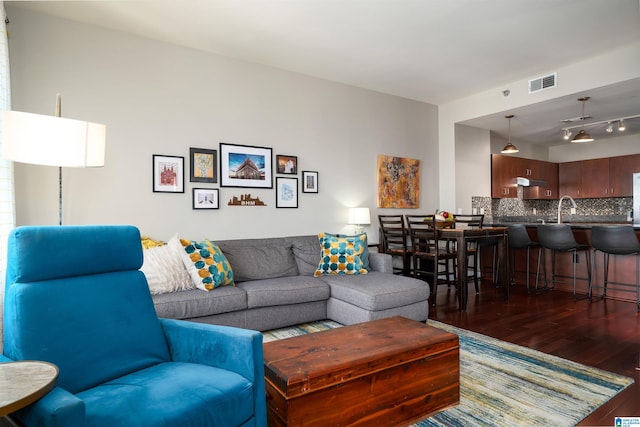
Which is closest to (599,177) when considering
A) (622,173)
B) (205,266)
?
(622,173)

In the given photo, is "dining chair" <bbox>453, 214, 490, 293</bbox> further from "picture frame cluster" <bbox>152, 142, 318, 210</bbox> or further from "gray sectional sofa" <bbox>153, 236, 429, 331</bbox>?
"picture frame cluster" <bbox>152, 142, 318, 210</bbox>

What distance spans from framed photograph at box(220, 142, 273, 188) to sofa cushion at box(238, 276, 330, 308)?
1172 mm

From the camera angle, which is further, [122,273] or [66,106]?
[66,106]

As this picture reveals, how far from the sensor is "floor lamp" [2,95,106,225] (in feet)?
6.73

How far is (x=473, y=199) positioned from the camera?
626 cm

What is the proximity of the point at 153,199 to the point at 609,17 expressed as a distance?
461cm

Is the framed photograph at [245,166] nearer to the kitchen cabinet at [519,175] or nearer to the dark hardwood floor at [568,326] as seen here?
the dark hardwood floor at [568,326]

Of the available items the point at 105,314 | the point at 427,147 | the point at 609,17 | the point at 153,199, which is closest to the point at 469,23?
the point at 609,17

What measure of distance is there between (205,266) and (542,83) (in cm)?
462

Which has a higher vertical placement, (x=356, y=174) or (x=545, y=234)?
(x=356, y=174)

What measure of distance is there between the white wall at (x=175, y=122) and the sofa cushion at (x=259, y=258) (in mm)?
221

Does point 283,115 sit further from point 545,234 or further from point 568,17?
point 545,234

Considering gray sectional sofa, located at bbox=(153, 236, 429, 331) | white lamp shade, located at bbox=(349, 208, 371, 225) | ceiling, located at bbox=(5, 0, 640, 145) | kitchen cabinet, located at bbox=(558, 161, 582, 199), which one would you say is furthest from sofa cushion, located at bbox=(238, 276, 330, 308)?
kitchen cabinet, located at bbox=(558, 161, 582, 199)

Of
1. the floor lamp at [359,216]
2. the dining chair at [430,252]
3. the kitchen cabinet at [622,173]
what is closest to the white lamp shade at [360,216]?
the floor lamp at [359,216]
